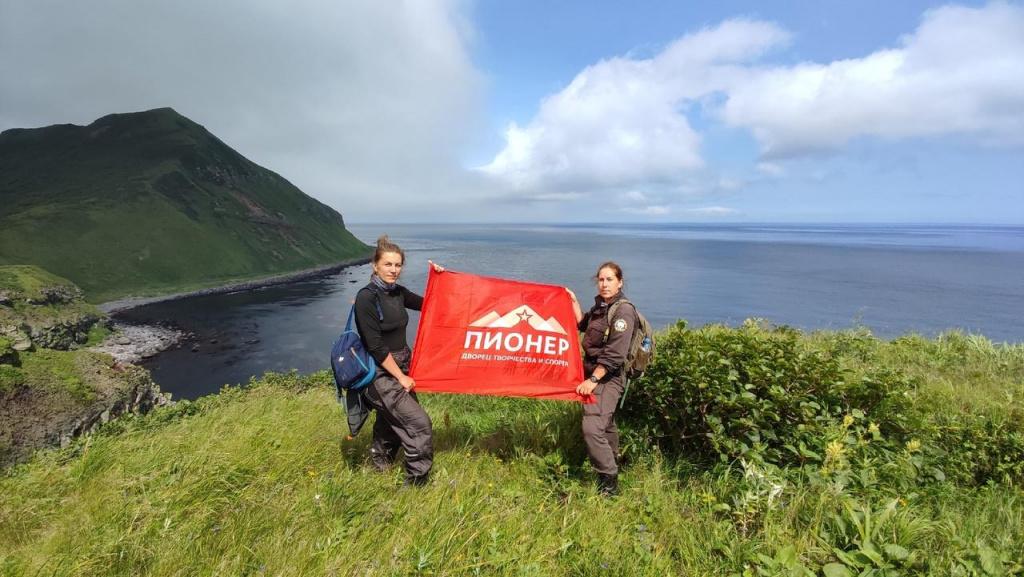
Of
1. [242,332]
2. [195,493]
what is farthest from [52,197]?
[195,493]

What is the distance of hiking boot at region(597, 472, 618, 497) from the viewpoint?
13.7 ft

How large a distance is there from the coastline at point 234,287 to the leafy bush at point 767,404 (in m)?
90.8

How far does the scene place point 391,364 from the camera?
4.27 metres

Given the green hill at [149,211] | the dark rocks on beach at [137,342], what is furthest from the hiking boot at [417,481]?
the green hill at [149,211]

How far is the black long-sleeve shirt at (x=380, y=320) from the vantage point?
4.19 metres

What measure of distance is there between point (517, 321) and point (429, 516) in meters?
2.26

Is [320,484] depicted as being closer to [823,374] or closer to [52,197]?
[823,374]

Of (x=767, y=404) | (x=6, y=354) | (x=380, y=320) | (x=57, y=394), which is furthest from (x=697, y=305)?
(x=6, y=354)

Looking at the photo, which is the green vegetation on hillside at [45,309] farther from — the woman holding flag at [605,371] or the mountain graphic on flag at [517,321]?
the woman holding flag at [605,371]

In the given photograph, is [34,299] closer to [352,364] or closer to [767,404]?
[352,364]

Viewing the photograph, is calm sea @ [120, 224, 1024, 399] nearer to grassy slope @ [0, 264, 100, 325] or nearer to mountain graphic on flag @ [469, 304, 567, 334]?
grassy slope @ [0, 264, 100, 325]

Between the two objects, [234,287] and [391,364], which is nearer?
[391,364]

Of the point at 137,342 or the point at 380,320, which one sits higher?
the point at 380,320

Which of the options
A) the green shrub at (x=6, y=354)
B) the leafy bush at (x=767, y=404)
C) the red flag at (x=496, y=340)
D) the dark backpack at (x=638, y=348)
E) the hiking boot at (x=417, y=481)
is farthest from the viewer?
the green shrub at (x=6, y=354)
